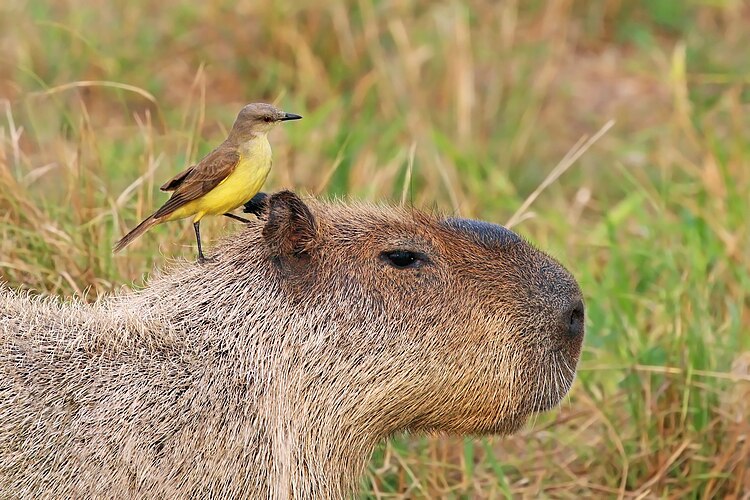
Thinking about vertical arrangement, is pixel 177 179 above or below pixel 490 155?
above

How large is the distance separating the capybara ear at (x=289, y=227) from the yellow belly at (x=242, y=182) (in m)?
0.07

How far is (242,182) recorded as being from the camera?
3215 millimetres

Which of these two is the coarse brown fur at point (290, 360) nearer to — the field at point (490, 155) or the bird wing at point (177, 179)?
the bird wing at point (177, 179)

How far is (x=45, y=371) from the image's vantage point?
3.12m

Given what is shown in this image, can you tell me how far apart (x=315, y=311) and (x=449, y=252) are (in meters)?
0.38

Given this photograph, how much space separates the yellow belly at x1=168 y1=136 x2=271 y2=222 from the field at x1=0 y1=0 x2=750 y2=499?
2.50ft

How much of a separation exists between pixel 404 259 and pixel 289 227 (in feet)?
1.02

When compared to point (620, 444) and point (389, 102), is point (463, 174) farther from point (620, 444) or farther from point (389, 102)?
point (620, 444)

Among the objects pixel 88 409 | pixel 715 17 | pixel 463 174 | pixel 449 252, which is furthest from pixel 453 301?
pixel 715 17

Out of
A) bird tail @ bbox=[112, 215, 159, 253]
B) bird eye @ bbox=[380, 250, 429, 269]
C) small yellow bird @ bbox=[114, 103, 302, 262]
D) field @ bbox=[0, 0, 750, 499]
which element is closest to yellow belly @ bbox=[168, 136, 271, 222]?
small yellow bird @ bbox=[114, 103, 302, 262]

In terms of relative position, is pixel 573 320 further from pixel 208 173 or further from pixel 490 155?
pixel 490 155

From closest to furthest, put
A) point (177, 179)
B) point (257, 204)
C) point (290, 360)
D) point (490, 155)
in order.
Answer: point (290, 360)
point (177, 179)
point (257, 204)
point (490, 155)

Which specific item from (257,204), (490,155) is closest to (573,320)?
(257,204)

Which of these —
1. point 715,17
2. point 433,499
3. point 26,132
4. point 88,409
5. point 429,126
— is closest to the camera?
point 88,409
